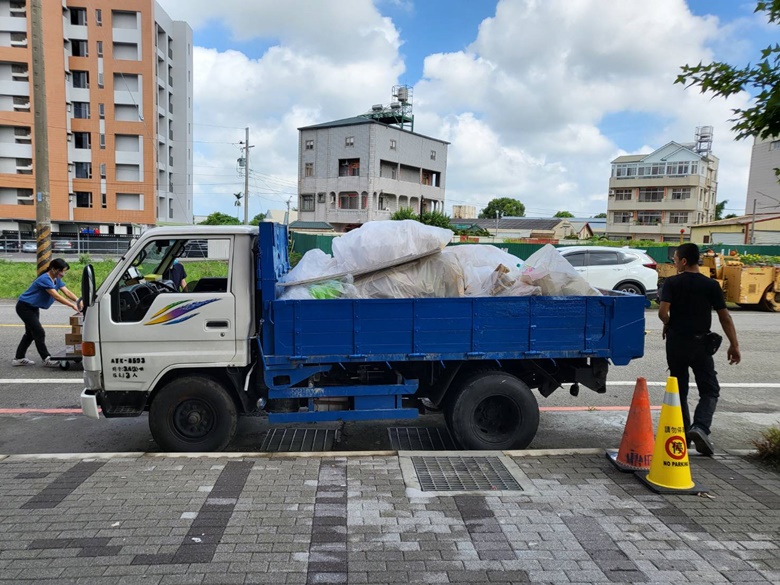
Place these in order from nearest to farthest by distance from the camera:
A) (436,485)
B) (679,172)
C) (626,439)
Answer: (436,485)
(626,439)
(679,172)

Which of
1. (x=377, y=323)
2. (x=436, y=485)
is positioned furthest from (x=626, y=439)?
(x=377, y=323)

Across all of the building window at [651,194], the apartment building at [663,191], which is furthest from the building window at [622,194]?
the building window at [651,194]

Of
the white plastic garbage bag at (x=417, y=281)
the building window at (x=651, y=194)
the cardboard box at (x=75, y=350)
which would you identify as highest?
the building window at (x=651, y=194)

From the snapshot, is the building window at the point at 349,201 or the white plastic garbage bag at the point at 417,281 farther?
the building window at the point at 349,201

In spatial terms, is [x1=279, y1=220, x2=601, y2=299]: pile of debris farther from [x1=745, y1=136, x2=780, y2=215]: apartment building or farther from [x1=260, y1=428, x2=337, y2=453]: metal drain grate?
[x1=745, y1=136, x2=780, y2=215]: apartment building

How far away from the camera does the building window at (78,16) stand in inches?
2011

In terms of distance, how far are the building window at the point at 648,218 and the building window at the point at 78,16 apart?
216 feet

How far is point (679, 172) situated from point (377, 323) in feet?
253

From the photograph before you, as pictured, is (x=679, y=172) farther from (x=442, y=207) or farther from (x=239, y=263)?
(x=239, y=263)

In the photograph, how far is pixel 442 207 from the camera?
72438 millimetres

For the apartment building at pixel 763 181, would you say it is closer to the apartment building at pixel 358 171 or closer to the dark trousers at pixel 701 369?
the apartment building at pixel 358 171

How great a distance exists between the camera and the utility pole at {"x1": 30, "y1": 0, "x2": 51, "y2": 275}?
12.4 meters

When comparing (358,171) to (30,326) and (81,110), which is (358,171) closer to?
(81,110)

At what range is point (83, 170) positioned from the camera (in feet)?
174
